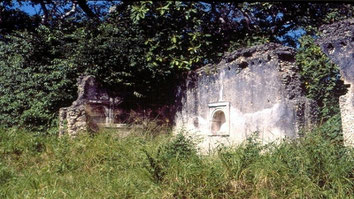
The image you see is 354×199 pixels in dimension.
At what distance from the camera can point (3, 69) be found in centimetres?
1105

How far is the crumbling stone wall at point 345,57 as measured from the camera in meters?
7.19

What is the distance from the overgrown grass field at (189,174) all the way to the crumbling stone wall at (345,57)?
146cm

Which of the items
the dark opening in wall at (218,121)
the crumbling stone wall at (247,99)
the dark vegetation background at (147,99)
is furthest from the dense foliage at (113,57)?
the dark opening in wall at (218,121)

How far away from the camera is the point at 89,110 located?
32.7 feet

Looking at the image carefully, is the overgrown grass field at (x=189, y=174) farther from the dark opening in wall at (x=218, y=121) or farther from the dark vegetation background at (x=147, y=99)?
the dark opening in wall at (x=218, y=121)

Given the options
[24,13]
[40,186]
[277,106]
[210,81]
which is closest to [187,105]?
[210,81]

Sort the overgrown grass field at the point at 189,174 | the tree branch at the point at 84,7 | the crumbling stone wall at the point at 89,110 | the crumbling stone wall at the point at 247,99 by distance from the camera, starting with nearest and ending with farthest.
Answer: the overgrown grass field at the point at 189,174 → the crumbling stone wall at the point at 247,99 → the crumbling stone wall at the point at 89,110 → the tree branch at the point at 84,7

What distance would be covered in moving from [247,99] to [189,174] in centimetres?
417

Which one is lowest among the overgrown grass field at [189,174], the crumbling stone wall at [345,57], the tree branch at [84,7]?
the overgrown grass field at [189,174]

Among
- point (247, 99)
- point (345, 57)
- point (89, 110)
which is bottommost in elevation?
point (89, 110)

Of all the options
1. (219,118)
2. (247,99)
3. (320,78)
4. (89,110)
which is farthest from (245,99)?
(89,110)

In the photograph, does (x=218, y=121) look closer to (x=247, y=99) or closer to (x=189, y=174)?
(x=247, y=99)

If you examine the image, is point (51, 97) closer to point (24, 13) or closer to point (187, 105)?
point (187, 105)

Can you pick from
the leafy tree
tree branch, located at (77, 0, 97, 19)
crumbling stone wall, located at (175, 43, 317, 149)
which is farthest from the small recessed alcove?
tree branch, located at (77, 0, 97, 19)
